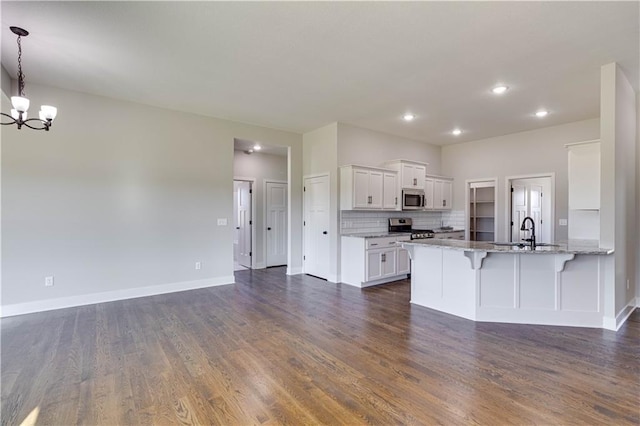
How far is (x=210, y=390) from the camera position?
229 centimetres

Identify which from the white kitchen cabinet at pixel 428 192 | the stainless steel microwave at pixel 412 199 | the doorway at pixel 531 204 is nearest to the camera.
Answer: the doorway at pixel 531 204

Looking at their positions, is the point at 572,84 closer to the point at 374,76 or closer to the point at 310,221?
the point at 374,76

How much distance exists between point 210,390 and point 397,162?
522cm

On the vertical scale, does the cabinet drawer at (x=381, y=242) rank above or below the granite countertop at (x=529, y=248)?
below

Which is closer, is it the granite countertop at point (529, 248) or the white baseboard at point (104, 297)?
the granite countertop at point (529, 248)

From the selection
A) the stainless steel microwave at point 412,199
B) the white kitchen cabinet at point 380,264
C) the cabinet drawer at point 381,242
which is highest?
the stainless steel microwave at point 412,199

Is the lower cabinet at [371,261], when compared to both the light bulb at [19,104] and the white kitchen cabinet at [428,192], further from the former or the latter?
the light bulb at [19,104]

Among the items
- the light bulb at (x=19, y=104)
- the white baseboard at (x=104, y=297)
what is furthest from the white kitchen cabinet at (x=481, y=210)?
the light bulb at (x=19, y=104)

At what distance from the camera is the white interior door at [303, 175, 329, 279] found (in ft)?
19.8

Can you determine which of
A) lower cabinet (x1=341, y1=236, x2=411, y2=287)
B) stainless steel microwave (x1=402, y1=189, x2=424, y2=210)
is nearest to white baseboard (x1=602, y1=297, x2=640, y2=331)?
lower cabinet (x1=341, y1=236, x2=411, y2=287)

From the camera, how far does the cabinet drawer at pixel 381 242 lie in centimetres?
543

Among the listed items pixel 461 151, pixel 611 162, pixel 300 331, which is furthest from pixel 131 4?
pixel 461 151

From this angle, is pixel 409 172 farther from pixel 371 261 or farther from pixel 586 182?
pixel 586 182

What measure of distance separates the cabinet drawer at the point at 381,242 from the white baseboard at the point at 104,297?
2530 mm
